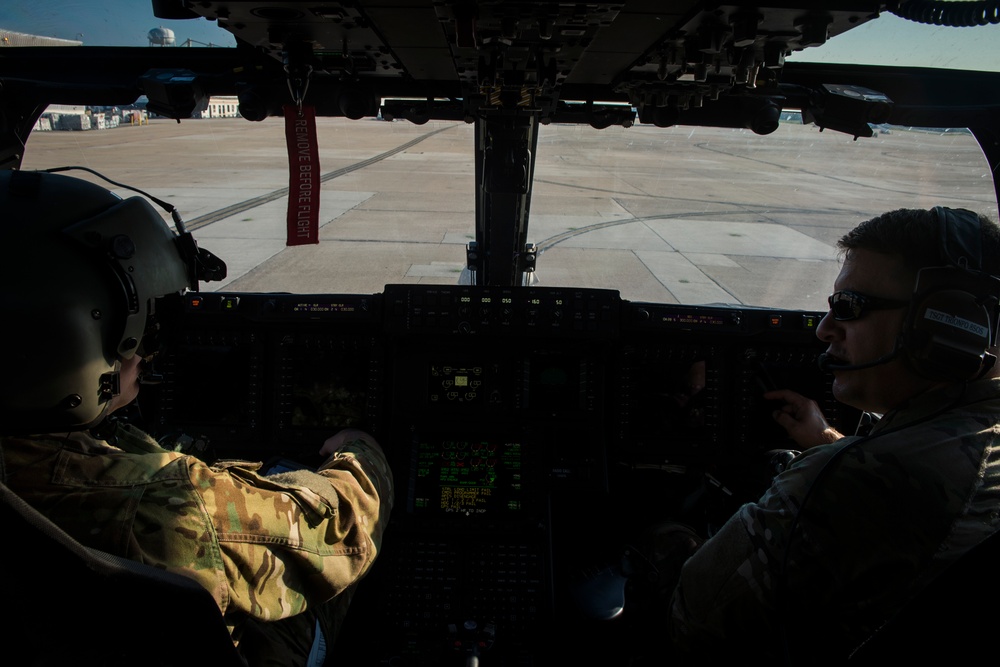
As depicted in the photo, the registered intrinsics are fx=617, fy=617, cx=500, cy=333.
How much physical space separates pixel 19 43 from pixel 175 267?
1.51 m

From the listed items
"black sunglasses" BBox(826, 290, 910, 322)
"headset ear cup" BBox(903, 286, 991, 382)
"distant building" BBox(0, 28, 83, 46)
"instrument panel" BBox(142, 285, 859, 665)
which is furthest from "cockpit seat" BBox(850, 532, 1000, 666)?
"distant building" BBox(0, 28, 83, 46)

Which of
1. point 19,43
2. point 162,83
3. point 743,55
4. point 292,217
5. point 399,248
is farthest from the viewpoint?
point 399,248

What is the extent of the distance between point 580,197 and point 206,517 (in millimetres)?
4282

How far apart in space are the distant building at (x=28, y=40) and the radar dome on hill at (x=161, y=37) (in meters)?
0.27

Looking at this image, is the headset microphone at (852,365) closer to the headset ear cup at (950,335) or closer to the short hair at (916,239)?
the headset ear cup at (950,335)

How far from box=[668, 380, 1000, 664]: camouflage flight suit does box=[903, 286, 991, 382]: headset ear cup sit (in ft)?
0.21

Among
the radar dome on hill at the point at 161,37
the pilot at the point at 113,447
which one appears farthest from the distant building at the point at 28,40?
the pilot at the point at 113,447

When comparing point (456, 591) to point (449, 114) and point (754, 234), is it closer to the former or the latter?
point (449, 114)

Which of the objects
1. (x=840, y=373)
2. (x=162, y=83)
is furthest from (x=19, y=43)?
(x=840, y=373)

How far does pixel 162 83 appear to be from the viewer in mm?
1939

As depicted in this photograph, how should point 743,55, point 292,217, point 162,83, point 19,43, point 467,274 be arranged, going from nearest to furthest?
point 743,55, point 162,83, point 19,43, point 292,217, point 467,274

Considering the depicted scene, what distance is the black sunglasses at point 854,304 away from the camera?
1.19 metres

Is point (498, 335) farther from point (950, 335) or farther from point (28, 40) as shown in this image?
point (28, 40)

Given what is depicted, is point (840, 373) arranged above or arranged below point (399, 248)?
above
